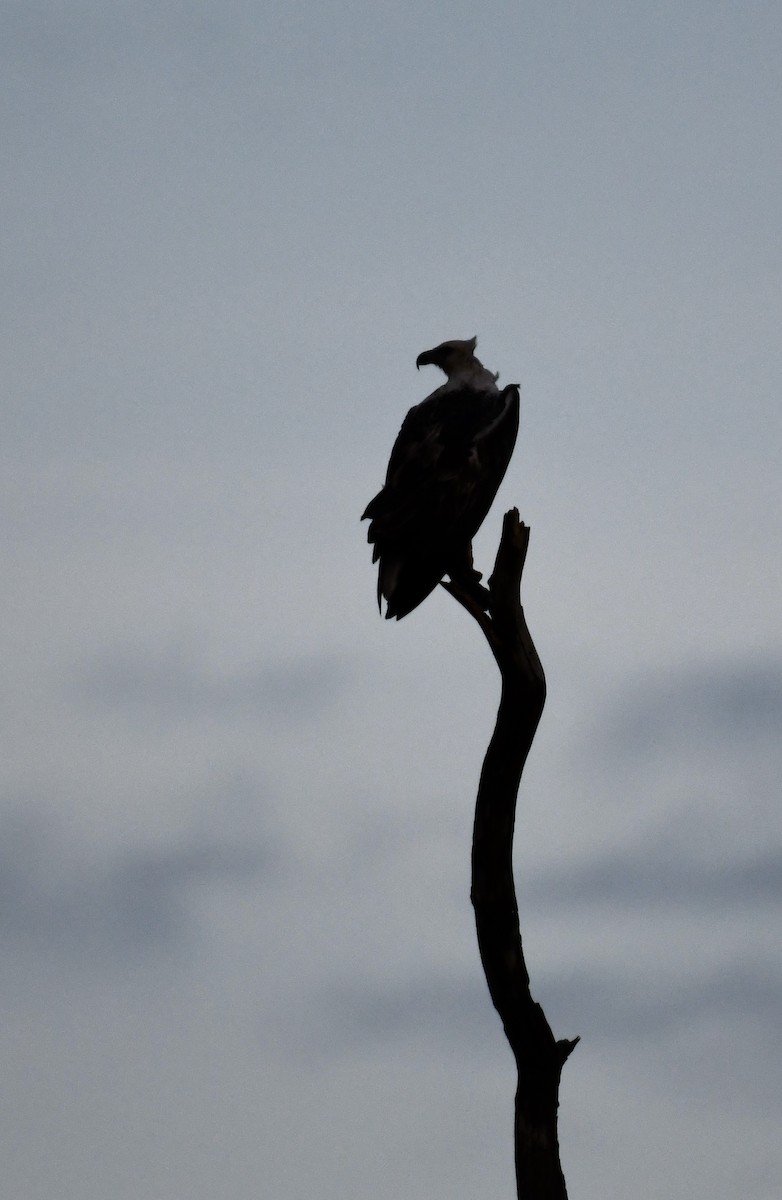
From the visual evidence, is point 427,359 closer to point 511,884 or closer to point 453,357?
point 453,357

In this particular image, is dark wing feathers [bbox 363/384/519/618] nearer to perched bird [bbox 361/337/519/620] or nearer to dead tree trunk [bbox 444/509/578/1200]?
perched bird [bbox 361/337/519/620]

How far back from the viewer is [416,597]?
11484 mm

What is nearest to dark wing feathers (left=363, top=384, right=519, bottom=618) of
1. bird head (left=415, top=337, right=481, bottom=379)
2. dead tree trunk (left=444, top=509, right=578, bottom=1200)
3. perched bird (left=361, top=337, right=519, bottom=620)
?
perched bird (left=361, top=337, right=519, bottom=620)

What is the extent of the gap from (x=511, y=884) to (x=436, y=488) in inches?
134

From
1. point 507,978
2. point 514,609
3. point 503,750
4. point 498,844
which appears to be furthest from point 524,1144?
point 514,609

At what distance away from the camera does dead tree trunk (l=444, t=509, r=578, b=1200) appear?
975 centimetres

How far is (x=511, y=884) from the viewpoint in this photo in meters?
10.1

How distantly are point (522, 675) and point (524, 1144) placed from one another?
3245 millimetres

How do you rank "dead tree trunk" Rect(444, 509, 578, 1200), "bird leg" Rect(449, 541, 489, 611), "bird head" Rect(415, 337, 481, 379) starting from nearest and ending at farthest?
1. "dead tree trunk" Rect(444, 509, 578, 1200)
2. "bird leg" Rect(449, 541, 489, 611)
3. "bird head" Rect(415, 337, 481, 379)

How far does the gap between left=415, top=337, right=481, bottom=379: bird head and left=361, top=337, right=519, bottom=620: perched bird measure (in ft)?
1.48

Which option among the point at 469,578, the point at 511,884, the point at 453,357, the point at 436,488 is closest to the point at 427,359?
the point at 453,357

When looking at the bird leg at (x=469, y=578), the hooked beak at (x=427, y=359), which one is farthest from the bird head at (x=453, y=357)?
the bird leg at (x=469, y=578)

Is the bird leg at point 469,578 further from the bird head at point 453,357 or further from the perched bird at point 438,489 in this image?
the bird head at point 453,357

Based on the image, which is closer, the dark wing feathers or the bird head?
the dark wing feathers
